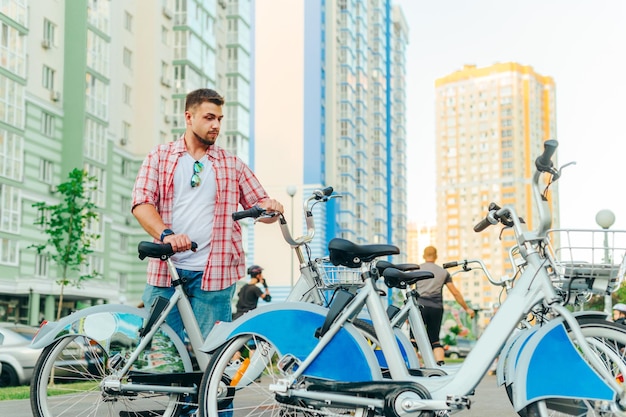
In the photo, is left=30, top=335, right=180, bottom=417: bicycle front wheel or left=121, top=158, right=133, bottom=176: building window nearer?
left=30, top=335, right=180, bottom=417: bicycle front wheel

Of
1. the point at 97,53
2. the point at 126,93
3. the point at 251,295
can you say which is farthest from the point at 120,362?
the point at 126,93

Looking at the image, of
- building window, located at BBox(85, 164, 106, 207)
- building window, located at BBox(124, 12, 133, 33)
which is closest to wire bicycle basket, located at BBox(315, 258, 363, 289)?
building window, located at BBox(85, 164, 106, 207)

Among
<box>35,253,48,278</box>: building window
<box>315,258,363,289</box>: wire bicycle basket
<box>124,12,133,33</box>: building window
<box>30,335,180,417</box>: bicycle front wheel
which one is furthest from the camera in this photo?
<box>124,12,133,33</box>: building window

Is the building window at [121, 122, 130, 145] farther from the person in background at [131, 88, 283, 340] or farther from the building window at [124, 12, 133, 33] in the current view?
the person in background at [131, 88, 283, 340]

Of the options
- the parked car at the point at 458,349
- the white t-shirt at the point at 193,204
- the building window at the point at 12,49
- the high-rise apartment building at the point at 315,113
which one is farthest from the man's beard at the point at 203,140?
the high-rise apartment building at the point at 315,113

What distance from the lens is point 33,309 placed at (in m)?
35.4

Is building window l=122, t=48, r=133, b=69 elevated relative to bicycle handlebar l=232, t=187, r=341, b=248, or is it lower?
elevated

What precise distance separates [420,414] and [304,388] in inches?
21.9

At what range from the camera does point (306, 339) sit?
4383mm

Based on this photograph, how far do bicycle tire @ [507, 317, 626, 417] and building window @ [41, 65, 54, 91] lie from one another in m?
35.0

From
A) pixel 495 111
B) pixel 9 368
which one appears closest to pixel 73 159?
pixel 9 368

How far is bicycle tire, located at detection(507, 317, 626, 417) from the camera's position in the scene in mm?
4137

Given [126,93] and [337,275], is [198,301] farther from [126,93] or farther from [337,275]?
[126,93]

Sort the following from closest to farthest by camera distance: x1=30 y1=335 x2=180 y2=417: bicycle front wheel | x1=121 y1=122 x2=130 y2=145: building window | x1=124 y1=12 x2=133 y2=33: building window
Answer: x1=30 y1=335 x2=180 y2=417: bicycle front wheel < x1=121 y1=122 x2=130 y2=145: building window < x1=124 y1=12 x2=133 y2=33: building window
